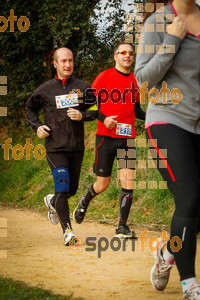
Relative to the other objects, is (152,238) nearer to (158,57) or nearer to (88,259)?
(88,259)

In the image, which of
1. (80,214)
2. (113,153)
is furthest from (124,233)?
(113,153)

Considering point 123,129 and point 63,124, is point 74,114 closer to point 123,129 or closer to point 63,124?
point 63,124

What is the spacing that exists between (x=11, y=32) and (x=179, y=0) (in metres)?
13.4

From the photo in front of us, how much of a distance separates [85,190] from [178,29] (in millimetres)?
7800

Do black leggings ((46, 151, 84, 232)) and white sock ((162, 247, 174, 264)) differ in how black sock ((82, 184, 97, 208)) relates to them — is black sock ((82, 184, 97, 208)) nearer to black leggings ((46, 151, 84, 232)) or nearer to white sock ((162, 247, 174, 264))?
black leggings ((46, 151, 84, 232))

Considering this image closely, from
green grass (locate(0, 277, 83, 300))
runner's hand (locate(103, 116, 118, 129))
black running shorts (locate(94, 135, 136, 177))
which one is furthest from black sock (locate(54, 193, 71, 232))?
green grass (locate(0, 277, 83, 300))

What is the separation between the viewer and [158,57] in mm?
3229

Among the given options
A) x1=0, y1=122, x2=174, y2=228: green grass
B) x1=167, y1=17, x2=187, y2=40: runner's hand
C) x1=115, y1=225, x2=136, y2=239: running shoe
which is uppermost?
x1=167, y1=17, x2=187, y2=40: runner's hand

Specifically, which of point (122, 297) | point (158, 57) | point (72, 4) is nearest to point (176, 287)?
point (122, 297)

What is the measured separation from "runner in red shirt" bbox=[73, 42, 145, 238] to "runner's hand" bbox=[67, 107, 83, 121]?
0.59 m

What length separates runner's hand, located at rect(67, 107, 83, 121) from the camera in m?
6.27

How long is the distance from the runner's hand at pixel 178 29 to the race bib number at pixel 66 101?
3.29m

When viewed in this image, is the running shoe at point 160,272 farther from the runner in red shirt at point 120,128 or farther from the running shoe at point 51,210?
the running shoe at point 51,210

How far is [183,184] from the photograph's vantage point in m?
3.22
